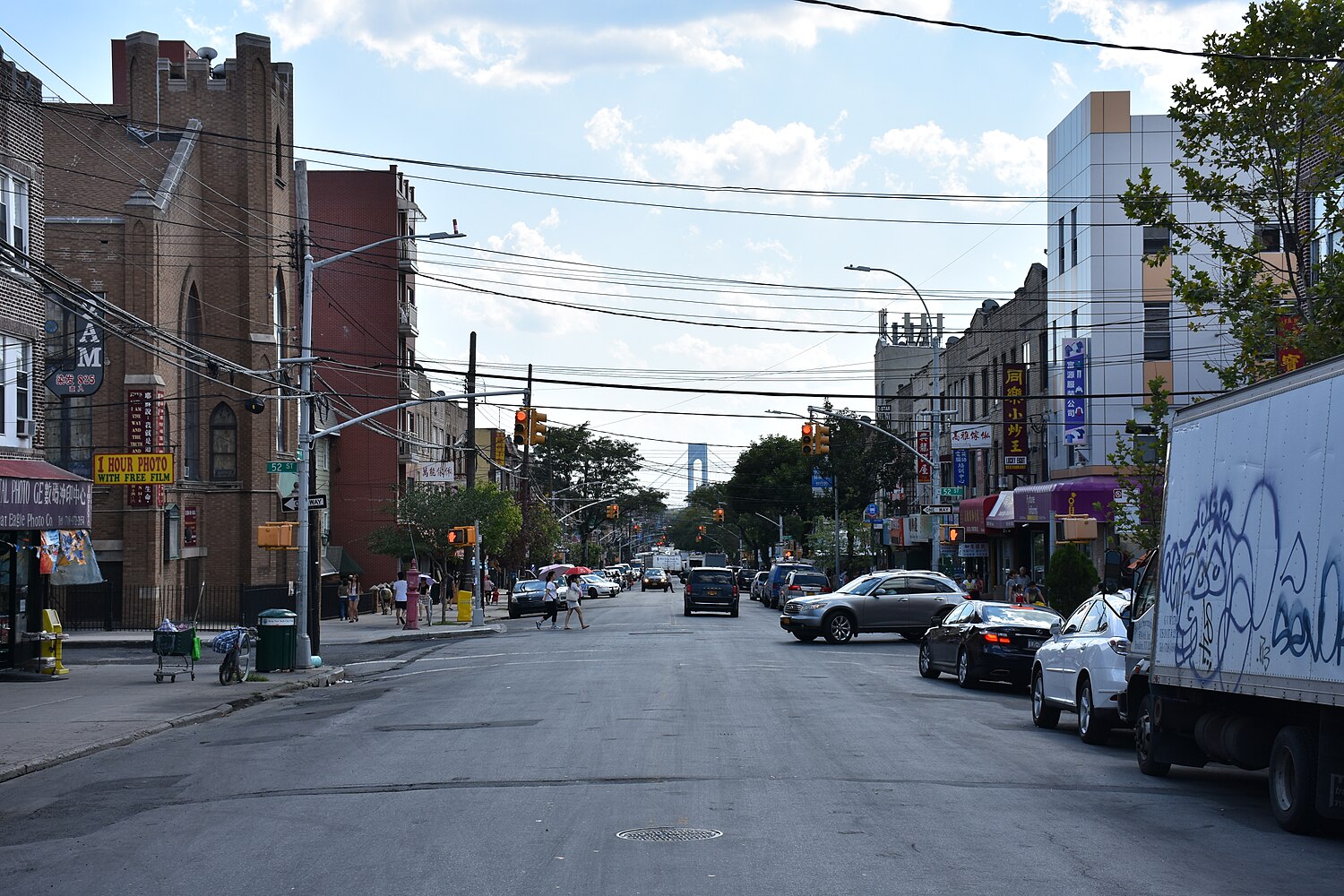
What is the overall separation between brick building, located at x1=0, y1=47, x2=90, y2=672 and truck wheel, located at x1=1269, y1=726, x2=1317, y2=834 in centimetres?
2041

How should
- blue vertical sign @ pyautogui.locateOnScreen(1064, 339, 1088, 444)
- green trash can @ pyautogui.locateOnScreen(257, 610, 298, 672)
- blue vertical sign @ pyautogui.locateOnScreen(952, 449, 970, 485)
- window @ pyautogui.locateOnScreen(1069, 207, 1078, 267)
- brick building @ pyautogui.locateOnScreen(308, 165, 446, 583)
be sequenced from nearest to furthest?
1. green trash can @ pyautogui.locateOnScreen(257, 610, 298, 672)
2. blue vertical sign @ pyautogui.locateOnScreen(1064, 339, 1088, 444)
3. window @ pyautogui.locateOnScreen(1069, 207, 1078, 267)
4. blue vertical sign @ pyautogui.locateOnScreen(952, 449, 970, 485)
5. brick building @ pyautogui.locateOnScreen(308, 165, 446, 583)

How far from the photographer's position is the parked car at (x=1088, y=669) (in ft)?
49.9

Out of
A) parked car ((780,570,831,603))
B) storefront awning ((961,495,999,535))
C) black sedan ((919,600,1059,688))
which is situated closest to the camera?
black sedan ((919,600,1059,688))

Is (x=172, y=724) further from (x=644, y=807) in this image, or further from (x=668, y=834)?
(x=668, y=834)

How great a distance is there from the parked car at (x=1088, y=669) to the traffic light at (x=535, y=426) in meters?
25.5

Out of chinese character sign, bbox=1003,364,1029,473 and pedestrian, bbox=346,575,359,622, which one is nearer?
chinese character sign, bbox=1003,364,1029,473

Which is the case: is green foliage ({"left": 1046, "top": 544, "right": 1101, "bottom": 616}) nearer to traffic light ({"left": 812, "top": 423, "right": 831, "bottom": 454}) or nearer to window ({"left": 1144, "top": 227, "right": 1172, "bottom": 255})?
traffic light ({"left": 812, "top": 423, "right": 831, "bottom": 454})

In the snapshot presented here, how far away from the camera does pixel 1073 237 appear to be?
44.6m

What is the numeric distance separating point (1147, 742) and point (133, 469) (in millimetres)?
26655

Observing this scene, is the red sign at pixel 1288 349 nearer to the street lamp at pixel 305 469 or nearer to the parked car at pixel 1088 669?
the parked car at pixel 1088 669

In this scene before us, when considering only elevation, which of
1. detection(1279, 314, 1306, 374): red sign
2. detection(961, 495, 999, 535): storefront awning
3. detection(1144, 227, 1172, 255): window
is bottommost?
detection(961, 495, 999, 535): storefront awning

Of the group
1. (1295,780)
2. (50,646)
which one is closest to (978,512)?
(50,646)

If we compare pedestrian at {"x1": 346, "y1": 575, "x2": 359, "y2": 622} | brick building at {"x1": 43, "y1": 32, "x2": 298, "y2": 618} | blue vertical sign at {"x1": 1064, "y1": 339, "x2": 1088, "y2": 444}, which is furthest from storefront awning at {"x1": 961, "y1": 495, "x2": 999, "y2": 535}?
brick building at {"x1": 43, "y1": 32, "x2": 298, "y2": 618}

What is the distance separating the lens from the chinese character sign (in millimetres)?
44625
